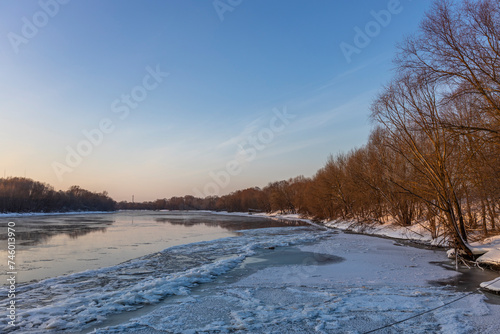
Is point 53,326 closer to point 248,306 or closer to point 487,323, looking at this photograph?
point 248,306

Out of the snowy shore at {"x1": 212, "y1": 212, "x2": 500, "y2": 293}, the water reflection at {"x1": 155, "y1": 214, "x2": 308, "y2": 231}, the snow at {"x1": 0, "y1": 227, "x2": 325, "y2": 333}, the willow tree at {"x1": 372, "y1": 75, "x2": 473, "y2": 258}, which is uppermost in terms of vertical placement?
the willow tree at {"x1": 372, "y1": 75, "x2": 473, "y2": 258}

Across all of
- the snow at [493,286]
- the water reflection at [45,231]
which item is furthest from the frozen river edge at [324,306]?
the water reflection at [45,231]

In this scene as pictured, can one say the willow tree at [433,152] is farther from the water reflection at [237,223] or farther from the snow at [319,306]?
the water reflection at [237,223]

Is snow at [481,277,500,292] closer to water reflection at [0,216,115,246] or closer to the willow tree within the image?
the willow tree

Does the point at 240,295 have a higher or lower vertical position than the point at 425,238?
higher

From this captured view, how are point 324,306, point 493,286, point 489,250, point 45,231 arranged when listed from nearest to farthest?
1. point 324,306
2. point 493,286
3. point 489,250
4. point 45,231

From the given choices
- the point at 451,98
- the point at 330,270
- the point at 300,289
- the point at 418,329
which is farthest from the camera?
the point at 330,270

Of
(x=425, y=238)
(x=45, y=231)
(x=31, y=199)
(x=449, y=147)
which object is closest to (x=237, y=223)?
(x=45, y=231)

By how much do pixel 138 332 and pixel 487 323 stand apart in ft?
19.6

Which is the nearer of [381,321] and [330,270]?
[381,321]

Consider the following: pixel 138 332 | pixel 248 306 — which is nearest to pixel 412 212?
pixel 248 306

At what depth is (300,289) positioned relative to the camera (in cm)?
765

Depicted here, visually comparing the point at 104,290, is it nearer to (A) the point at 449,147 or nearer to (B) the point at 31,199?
(A) the point at 449,147

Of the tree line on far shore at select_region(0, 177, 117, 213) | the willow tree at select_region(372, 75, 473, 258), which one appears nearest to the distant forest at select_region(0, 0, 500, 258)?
the willow tree at select_region(372, 75, 473, 258)
